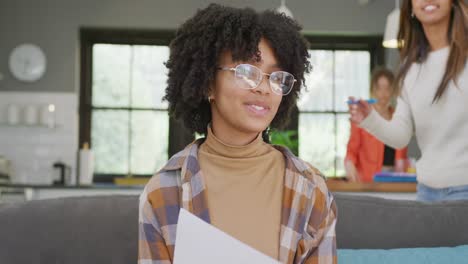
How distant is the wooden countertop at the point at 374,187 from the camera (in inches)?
145

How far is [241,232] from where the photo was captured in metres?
1.12

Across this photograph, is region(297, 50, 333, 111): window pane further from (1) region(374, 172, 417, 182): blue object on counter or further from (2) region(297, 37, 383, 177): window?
(1) region(374, 172, 417, 182): blue object on counter

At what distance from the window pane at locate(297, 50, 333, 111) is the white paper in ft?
18.0

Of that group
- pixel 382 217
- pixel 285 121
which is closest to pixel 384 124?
pixel 382 217

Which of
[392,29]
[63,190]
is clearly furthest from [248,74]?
[63,190]

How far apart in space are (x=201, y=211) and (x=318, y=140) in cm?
531

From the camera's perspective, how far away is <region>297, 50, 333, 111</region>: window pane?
641 cm

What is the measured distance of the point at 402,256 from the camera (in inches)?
57.5

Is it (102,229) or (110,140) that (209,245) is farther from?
(110,140)

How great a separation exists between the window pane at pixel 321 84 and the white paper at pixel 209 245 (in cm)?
548

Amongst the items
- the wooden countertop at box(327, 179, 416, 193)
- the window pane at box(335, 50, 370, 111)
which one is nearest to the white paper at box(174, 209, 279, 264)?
the wooden countertop at box(327, 179, 416, 193)

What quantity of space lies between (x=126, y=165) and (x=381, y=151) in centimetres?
261

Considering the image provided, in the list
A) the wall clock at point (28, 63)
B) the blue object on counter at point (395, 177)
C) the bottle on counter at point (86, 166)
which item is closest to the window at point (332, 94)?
the bottle on counter at point (86, 166)

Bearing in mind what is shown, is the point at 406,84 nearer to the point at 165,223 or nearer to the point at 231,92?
the point at 231,92
